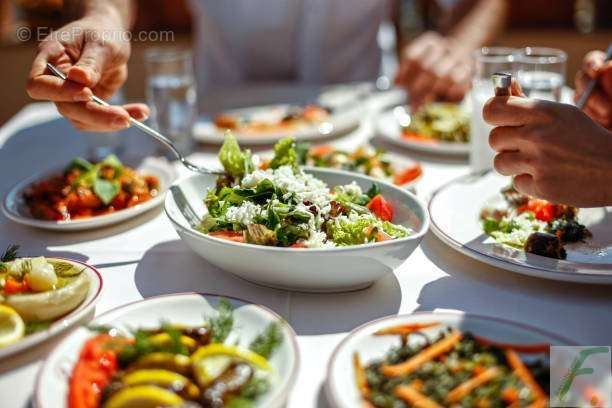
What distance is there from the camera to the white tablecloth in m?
1.10

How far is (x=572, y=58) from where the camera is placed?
18.4 feet

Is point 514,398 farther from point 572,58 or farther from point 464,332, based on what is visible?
point 572,58

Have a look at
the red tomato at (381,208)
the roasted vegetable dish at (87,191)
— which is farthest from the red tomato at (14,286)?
the red tomato at (381,208)

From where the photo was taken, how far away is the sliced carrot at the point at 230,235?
4.27 feet

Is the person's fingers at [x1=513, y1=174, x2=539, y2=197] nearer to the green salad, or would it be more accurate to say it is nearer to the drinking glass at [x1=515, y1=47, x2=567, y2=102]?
the green salad

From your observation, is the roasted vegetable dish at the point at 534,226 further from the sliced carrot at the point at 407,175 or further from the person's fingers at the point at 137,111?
the person's fingers at the point at 137,111

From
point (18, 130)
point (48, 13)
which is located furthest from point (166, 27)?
point (18, 130)

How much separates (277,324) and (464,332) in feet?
1.05

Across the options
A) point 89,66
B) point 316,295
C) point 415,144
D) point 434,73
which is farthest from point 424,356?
point 434,73

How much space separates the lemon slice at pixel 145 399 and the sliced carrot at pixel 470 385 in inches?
15.4

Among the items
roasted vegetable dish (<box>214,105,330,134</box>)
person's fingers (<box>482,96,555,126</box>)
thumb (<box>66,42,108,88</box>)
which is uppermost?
thumb (<box>66,42,108,88</box>)

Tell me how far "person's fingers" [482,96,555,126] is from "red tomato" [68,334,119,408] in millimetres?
886

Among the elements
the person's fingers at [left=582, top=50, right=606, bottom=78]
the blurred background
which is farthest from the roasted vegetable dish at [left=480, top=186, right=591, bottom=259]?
the blurred background

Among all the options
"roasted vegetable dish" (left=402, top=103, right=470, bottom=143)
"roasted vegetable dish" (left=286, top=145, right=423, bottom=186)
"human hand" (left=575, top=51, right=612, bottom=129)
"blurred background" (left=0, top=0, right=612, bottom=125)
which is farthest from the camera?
"blurred background" (left=0, top=0, right=612, bottom=125)
